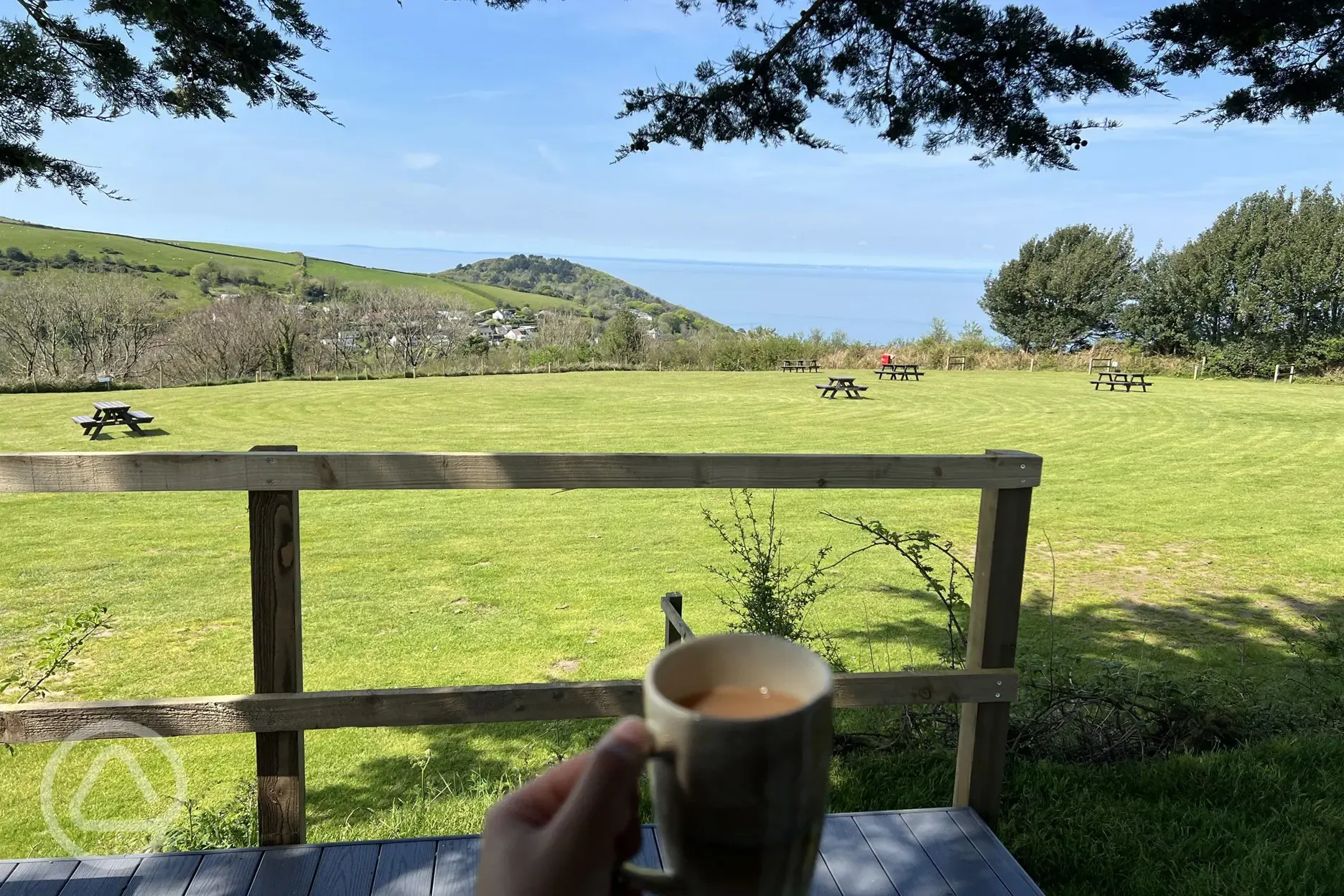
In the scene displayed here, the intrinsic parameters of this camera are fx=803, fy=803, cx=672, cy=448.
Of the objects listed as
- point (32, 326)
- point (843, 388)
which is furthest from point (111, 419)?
point (843, 388)

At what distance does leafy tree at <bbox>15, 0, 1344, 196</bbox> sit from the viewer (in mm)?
2770

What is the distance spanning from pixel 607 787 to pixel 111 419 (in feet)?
59.4

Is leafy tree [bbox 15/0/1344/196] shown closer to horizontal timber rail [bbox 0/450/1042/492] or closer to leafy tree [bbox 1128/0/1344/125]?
leafy tree [bbox 1128/0/1344/125]

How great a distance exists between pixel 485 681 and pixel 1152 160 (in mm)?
5194

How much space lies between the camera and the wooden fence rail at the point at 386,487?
6.00 feet

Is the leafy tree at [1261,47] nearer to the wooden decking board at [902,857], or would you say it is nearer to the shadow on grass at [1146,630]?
the wooden decking board at [902,857]

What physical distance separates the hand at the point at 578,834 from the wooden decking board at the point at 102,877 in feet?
6.43

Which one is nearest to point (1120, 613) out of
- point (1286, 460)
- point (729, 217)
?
point (1286, 460)

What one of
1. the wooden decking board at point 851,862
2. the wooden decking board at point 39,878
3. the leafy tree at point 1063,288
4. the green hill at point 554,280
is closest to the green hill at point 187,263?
the green hill at point 554,280

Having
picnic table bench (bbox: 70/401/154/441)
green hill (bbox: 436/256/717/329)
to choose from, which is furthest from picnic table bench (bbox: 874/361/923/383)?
green hill (bbox: 436/256/717/329)

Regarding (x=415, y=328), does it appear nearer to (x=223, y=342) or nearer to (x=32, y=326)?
(x=223, y=342)

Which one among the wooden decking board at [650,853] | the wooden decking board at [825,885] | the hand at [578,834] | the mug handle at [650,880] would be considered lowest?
the wooden decking board at [825,885]

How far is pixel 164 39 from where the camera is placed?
2771 millimetres

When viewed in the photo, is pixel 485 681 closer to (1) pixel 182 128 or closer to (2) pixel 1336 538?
(1) pixel 182 128
